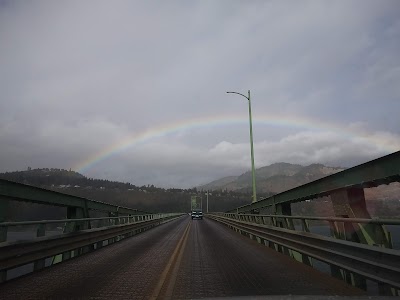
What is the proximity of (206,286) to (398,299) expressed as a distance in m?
3.64

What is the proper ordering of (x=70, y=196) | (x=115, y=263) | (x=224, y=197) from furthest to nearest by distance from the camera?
(x=224, y=197) < (x=70, y=196) < (x=115, y=263)

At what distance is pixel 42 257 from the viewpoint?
10.1 m

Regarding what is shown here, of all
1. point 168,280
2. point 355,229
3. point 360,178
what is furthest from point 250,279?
point 360,178

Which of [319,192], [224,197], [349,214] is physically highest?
[224,197]

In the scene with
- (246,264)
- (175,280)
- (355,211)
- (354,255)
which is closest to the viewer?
(354,255)

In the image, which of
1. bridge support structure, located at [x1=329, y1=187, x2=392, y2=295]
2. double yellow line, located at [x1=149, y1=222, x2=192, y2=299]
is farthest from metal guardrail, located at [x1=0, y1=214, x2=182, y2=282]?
bridge support structure, located at [x1=329, y1=187, x2=392, y2=295]

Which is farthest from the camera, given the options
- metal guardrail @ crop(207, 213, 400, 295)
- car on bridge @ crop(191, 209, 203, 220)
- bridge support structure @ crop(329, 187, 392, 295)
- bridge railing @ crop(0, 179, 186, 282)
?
car on bridge @ crop(191, 209, 203, 220)

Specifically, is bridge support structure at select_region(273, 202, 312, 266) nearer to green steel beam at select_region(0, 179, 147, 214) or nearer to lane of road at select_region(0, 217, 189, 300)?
lane of road at select_region(0, 217, 189, 300)

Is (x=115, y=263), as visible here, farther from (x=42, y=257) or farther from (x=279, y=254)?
(x=279, y=254)

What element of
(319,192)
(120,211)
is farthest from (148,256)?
(120,211)

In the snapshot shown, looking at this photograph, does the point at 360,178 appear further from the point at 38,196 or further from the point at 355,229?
the point at 38,196

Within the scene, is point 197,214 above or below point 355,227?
above

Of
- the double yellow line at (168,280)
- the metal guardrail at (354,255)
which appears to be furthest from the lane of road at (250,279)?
the metal guardrail at (354,255)

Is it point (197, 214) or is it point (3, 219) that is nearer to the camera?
point (3, 219)
